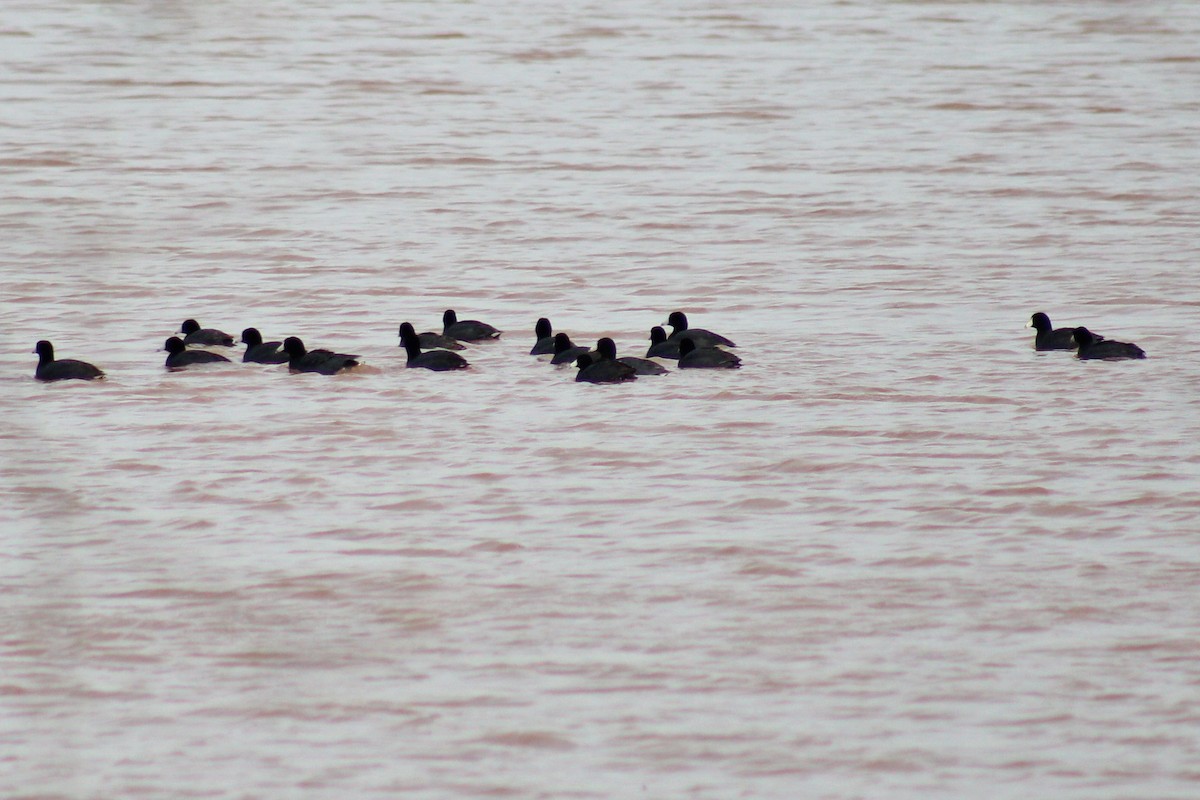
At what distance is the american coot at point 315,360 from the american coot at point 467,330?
98 cm

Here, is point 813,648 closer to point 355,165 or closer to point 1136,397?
point 1136,397

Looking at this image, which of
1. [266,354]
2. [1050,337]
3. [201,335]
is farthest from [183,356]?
[1050,337]

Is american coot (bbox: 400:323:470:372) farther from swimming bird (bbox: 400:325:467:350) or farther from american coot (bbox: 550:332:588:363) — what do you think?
american coot (bbox: 550:332:588:363)

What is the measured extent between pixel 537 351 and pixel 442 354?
1047 mm

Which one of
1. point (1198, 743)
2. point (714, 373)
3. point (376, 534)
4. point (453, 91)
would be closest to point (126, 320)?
point (714, 373)

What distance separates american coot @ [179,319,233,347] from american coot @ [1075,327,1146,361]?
6.48 metres

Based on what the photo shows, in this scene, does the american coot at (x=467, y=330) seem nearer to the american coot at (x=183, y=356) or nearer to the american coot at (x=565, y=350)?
the american coot at (x=565, y=350)

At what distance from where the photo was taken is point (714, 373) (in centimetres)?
1438

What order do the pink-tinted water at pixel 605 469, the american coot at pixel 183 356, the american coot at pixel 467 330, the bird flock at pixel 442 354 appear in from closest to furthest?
the pink-tinted water at pixel 605 469 < the bird flock at pixel 442 354 < the american coot at pixel 183 356 < the american coot at pixel 467 330

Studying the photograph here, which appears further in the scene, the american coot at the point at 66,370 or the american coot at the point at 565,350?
the american coot at the point at 565,350

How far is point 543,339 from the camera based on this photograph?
15.1 metres

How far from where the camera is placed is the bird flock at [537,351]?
46.4ft

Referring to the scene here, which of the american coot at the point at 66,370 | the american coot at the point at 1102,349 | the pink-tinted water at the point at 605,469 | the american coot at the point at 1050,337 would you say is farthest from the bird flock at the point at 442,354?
the american coot at the point at 1102,349

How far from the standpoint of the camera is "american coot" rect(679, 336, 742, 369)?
14.3 meters
